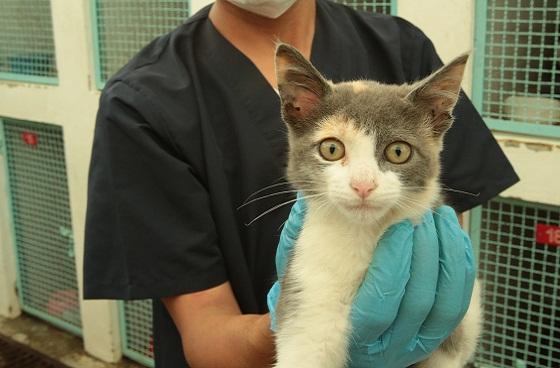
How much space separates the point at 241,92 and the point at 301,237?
0.38m

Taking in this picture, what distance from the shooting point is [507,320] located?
6.01ft

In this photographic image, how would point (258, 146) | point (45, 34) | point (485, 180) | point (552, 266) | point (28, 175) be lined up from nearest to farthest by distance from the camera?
1. point (258, 146)
2. point (485, 180)
3. point (552, 266)
4. point (45, 34)
5. point (28, 175)

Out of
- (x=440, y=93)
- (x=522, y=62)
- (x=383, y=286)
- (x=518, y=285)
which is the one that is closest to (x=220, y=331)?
(x=383, y=286)

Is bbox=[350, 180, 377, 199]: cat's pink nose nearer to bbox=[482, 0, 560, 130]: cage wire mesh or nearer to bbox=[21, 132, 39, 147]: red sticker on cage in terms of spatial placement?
bbox=[482, 0, 560, 130]: cage wire mesh

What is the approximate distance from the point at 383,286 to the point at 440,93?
318 millimetres

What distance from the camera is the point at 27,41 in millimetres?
2852

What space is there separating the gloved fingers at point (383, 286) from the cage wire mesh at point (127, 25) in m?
1.44

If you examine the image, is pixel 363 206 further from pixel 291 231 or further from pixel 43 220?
pixel 43 220

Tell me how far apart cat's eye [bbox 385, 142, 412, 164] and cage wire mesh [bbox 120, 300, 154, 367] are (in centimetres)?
189

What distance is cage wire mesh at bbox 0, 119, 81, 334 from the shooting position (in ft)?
9.55

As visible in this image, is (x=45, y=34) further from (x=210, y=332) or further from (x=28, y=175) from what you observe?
(x=210, y=332)

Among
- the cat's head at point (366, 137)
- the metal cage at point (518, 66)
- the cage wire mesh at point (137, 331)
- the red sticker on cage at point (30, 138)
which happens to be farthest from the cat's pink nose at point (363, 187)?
the red sticker on cage at point (30, 138)

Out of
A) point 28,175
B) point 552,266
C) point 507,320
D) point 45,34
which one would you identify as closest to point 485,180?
point 552,266

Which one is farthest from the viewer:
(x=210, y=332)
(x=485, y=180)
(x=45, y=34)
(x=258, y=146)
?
(x=45, y=34)
